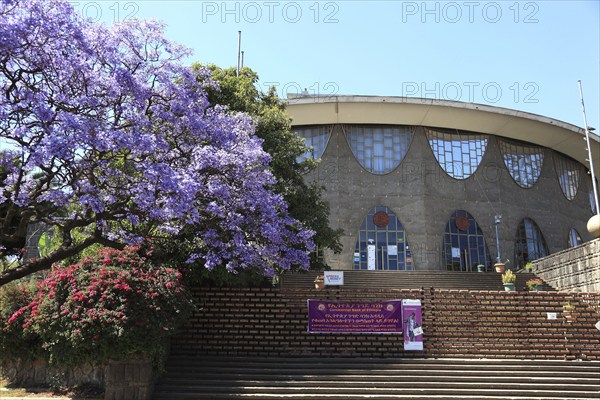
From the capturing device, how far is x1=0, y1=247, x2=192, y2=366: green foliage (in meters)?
10.8

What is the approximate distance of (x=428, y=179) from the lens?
1398 inches

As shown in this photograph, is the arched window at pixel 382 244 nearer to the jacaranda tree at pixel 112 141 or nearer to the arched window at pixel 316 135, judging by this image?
the arched window at pixel 316 135

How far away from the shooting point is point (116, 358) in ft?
36.7

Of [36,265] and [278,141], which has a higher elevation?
[278,141]

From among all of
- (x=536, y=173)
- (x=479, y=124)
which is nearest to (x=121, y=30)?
(x=479, y=124)

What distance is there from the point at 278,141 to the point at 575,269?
12.9m

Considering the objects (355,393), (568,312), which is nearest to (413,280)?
(568,312)

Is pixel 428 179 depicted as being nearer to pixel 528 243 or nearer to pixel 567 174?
pixel 528 243

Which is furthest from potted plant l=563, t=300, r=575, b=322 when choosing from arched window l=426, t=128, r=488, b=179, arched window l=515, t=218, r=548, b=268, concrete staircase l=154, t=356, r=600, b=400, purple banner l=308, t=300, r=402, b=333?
arched window l=515, t=218, r=548, b=268

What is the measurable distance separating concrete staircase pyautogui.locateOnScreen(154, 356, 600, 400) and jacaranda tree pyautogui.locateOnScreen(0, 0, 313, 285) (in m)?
2.88

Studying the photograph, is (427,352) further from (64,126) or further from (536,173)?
(536,173)

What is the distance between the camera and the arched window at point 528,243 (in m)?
36.4

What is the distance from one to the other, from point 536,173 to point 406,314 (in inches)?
1157

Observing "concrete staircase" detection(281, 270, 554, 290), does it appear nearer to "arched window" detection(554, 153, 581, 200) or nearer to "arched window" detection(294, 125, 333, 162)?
"arched window" detection(294, 125, 333, 162)
